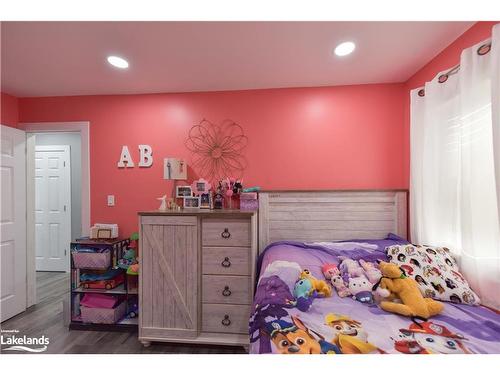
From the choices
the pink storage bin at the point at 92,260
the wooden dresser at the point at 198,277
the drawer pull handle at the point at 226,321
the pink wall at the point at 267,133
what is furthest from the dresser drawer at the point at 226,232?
the pink storage bin at the point at 92,260

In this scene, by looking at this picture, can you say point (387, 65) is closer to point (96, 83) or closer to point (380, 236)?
point (380, 236)

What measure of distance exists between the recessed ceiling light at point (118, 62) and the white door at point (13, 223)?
147cm

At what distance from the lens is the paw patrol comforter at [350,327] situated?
987 mm

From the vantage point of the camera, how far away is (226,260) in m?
2.03

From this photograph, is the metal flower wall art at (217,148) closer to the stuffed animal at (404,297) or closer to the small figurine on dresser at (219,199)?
the small figurine on dresser at (219,199)

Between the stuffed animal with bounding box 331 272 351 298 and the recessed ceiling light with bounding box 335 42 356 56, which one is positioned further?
the recessed ceiling light with bounding box 335 42 356 56

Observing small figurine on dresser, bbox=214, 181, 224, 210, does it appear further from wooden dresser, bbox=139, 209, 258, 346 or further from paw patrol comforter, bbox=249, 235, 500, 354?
paw patrol comforter, bbox=249, 235, 500, 354

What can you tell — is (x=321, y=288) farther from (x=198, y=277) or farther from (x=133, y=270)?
(x=133, y=270)

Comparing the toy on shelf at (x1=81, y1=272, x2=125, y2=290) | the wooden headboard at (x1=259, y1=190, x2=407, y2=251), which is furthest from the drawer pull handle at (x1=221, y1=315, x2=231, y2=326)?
the toy on shelf at (x1=81, y1=272, x2=125, y2=290)

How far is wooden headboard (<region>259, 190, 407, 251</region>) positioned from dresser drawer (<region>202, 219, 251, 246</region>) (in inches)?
19.6

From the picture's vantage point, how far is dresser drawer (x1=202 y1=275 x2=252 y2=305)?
2.01m

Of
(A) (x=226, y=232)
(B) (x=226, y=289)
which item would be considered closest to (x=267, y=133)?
(A) (x=226, y=232)

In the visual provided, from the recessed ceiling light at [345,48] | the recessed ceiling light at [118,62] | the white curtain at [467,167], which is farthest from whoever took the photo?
the recessed ceiling light at [118,62]

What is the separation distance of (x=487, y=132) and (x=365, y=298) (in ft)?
3.85
